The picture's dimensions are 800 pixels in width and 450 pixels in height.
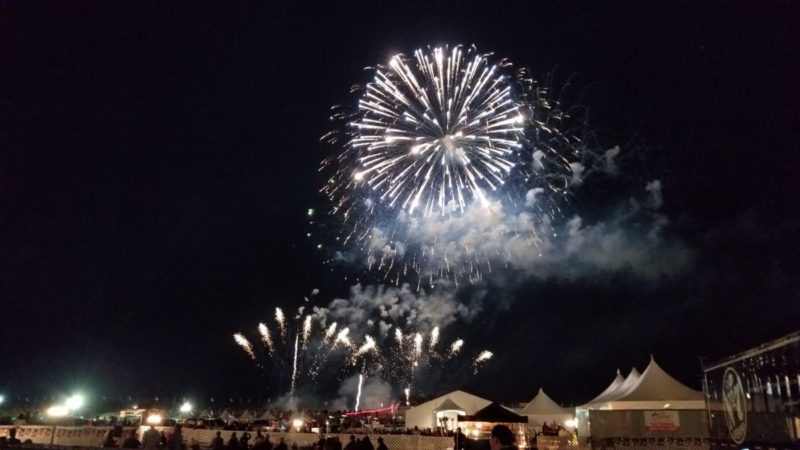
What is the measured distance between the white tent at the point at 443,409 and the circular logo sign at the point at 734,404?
19.0 m

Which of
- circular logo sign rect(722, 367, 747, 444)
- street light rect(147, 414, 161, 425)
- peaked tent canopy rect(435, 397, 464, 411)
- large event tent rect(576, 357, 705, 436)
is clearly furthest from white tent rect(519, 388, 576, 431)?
circular logo sign rect(722, 367, 747, 444)

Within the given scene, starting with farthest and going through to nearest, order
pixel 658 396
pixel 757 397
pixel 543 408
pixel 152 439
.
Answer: pixel 543 408, pixel 658 396, pixel 152 439, pixel 757 397

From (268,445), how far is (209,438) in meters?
5.78

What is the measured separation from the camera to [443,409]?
29.4 m

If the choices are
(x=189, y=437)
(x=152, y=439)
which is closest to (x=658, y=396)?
(x=189, y=437)

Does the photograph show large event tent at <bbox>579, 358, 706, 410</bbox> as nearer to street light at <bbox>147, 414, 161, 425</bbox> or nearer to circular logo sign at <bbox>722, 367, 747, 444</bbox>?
circular logo sign at <bbox>722, 367, 747, 444</bbox>

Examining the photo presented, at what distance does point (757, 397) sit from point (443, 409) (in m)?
21.7

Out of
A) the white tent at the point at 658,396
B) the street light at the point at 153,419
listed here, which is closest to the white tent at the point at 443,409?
the white tent at the point at 658,396

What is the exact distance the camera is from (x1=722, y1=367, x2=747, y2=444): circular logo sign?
32.5 feet

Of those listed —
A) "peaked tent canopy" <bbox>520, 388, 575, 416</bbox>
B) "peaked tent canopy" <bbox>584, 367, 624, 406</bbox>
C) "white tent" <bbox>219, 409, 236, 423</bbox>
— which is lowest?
"white tent" <bbox>219, 409, 236, 423</bbox>

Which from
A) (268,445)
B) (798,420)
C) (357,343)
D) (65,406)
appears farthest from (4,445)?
(357,343)

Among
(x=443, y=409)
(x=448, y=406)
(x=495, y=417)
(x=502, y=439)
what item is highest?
(x=502, y=439)

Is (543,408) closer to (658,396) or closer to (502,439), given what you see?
(658,396)

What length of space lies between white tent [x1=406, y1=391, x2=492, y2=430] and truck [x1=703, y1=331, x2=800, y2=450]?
721 inches
